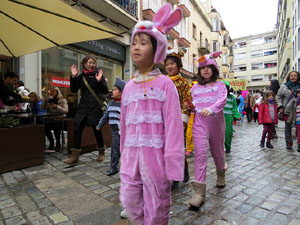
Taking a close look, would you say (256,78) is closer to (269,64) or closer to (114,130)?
(269,64)

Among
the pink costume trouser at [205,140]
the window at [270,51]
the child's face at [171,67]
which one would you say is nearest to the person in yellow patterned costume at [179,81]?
the child's face at [171,67]

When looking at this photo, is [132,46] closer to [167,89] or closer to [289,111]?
[167,89]

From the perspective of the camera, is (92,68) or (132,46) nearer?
(132,46)

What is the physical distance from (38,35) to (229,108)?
452 cm

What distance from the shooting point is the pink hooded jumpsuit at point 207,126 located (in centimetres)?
256

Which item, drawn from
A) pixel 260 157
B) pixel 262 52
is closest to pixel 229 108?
pixel 260 157

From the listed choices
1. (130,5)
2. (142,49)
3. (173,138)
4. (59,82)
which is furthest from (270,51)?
(173,138)

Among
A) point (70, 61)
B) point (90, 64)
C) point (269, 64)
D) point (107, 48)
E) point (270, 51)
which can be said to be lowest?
point (90, 64)

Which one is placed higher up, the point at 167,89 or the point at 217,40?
the point at 217,40

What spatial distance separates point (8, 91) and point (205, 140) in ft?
14.1

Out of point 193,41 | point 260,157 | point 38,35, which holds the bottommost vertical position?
point 260,157

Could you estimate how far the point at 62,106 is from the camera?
221 inches

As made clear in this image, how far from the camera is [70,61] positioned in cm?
916

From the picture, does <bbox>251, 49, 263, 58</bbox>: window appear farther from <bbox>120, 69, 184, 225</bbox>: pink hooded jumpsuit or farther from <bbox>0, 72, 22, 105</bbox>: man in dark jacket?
<bbox>120, 69, 184, 225</bbox>: pink hooded jumpsuit
